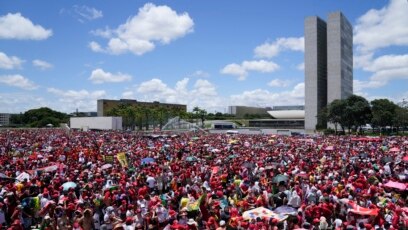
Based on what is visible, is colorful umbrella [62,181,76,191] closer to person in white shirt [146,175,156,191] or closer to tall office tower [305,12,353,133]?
person in white shirt [146,175,156,191]

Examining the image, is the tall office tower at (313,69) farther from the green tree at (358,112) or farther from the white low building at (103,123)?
the white low building at (103,123)

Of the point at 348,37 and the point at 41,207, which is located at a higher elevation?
the point at 348,37

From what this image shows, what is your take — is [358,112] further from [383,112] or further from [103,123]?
[103,123]

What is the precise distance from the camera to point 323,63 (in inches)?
4975

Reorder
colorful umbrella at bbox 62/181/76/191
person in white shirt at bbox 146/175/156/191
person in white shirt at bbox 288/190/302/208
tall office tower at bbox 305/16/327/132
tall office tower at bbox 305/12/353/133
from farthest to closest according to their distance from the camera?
tall office tower at bbox 305/16/327/132 → tall office tower at bbox 305/12/353/133 → person in white shirt at bbox 146/175/156/191 → colorful umbrella at bbox 62/181/76/191 → person in white shirt at bbox 288/190/302/208

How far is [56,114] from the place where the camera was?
169750 millimetres

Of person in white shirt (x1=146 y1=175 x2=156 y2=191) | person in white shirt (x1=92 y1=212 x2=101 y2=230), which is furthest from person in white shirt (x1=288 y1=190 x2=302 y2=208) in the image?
person in white shirt (x1=146 y1=175 x2=156 y2=191)

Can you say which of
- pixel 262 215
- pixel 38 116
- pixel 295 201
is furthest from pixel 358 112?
pixel 38 116

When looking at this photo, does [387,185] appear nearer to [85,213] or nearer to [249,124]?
[85,213]

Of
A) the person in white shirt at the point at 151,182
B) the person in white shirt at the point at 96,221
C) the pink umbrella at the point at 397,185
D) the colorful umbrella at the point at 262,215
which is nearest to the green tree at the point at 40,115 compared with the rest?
the person in white shirt at the point at 151,182

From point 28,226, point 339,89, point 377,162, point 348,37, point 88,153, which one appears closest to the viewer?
point 28,226

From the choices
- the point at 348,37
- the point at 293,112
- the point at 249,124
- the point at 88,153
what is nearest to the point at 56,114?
the point at 249,124

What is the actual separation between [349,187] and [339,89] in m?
109

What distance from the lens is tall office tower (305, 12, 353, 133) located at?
11769 cm
